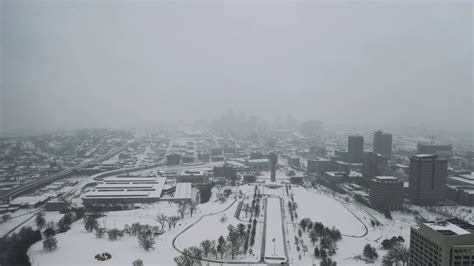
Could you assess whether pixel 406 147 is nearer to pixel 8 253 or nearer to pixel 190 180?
pixel 190 180

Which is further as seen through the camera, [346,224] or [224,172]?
[224,172]

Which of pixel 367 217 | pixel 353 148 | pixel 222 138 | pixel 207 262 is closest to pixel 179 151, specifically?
pixel 222 138

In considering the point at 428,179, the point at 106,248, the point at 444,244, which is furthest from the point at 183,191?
the point at 444,244

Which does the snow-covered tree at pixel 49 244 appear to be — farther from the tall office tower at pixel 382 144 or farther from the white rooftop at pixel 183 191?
the tall office tower at pixel 382 144

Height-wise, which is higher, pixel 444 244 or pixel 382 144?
pixel 382 144

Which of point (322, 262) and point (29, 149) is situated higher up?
point (29, 149)

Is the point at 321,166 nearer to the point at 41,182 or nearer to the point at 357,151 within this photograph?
the point at 357,151
